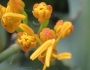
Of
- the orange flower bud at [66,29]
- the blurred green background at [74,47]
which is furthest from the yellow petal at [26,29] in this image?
the blurred green background at [74,47]

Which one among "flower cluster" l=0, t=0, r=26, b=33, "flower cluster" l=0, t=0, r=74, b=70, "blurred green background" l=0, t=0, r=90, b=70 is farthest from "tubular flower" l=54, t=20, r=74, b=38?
"blurred green background" l=0, t=0, r=90, b=70

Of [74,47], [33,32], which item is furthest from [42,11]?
[74,47]

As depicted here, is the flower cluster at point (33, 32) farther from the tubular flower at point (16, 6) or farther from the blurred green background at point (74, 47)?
the blurred green background at point (74, 47)

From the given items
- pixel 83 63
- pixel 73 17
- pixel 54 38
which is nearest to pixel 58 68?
pixel 83 63

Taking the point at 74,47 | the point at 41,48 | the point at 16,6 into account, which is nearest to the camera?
the point at 41,48

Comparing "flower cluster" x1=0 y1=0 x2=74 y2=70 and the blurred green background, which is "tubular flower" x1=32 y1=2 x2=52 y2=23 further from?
the blurred green background

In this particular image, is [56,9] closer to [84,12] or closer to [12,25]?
[84,12]

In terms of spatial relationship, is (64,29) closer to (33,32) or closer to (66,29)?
(66,29)
